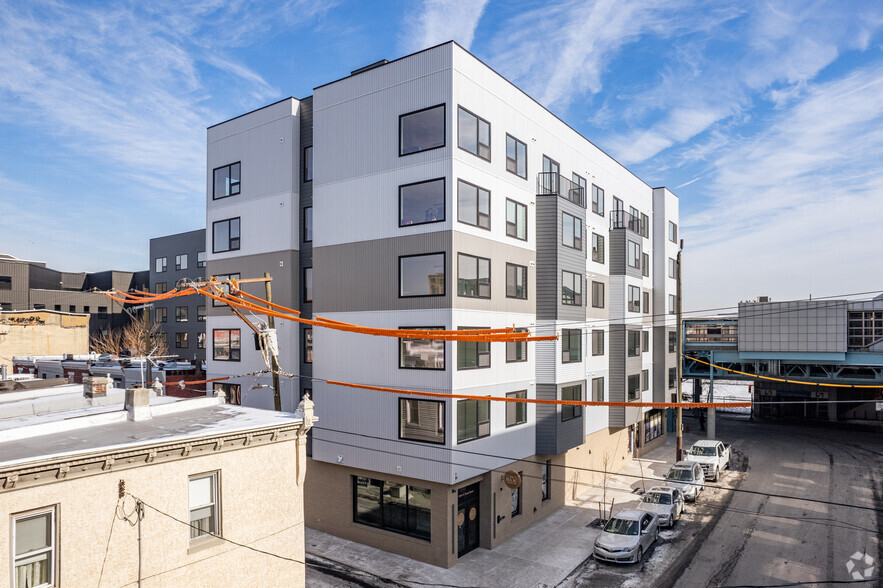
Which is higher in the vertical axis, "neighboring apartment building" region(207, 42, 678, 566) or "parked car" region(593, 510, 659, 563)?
"neighboring apartment building" region(207, 42, 678, 566)

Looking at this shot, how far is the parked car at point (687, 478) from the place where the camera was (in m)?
30.7

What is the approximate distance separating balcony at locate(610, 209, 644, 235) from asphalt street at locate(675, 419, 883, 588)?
18.1 m

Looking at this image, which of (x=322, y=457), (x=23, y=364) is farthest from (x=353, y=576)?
(x=23, y=364)

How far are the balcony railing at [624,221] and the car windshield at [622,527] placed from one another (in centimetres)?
2013

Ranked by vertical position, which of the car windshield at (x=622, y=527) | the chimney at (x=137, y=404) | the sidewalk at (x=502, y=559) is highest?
the chimney at (x=137, y=404)

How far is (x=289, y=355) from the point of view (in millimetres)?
27594

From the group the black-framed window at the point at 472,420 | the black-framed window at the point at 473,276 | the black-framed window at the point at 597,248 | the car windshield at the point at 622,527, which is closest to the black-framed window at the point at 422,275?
the black-framed window at the point at 473,276

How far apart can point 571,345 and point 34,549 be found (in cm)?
2444

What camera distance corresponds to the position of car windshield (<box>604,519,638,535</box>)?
23281 millimetres

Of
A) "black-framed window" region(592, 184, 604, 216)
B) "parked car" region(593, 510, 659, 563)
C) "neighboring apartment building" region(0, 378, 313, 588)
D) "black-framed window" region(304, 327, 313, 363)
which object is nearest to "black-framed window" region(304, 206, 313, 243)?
"black-framed window" region(304, 327, 313, 363)

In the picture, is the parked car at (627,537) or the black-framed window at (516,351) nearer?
the parked car at (627,537)

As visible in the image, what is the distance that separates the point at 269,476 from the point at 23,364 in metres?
43.0

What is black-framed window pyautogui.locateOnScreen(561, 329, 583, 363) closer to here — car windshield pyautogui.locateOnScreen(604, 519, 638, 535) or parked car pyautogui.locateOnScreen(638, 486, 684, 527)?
parked car pyautogui.locateOnScreen(638, 486, 684, 527)

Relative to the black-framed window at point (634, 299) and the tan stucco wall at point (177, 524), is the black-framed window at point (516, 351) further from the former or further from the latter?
the black-framed window at point (634, 299)
